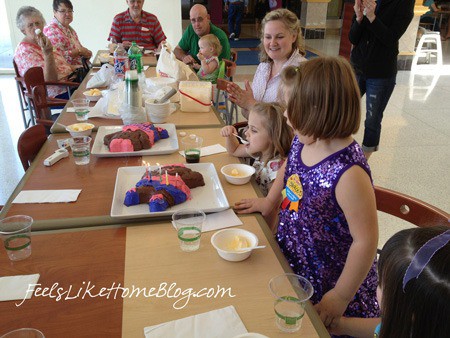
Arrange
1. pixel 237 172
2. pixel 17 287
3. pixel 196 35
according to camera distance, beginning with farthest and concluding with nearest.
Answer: pixel 196 35 < pixel 237 172 < pixel 17 287

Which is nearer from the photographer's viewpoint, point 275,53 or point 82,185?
point 82,185

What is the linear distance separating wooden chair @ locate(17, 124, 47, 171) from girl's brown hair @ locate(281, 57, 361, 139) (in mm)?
1298

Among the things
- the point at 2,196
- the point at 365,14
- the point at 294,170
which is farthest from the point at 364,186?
the point at 2,196

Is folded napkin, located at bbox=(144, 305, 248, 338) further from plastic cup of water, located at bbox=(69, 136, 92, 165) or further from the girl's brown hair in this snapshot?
plastic cup of water, located at bbox=(69, 136, 92, 165)

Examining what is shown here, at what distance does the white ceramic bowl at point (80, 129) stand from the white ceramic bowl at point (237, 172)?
2.75 ft

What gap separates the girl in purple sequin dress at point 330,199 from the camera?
4.17ft

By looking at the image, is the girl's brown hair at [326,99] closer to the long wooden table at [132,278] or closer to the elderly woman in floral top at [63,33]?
the long wooden table at [132,278]

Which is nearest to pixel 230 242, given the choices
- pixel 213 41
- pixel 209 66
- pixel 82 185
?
pixel 82 185

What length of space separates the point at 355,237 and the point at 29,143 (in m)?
1.55

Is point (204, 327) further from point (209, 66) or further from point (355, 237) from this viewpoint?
point (209, 66)

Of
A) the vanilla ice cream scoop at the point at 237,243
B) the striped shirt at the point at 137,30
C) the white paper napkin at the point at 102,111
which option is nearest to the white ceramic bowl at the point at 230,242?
the vanilla ice cream scoop at the point at 237,243

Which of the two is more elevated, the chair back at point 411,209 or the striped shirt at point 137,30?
the striped shirt at point 137,30

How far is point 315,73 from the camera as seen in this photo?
1.29 meters

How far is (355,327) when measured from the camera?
1.23 meters
